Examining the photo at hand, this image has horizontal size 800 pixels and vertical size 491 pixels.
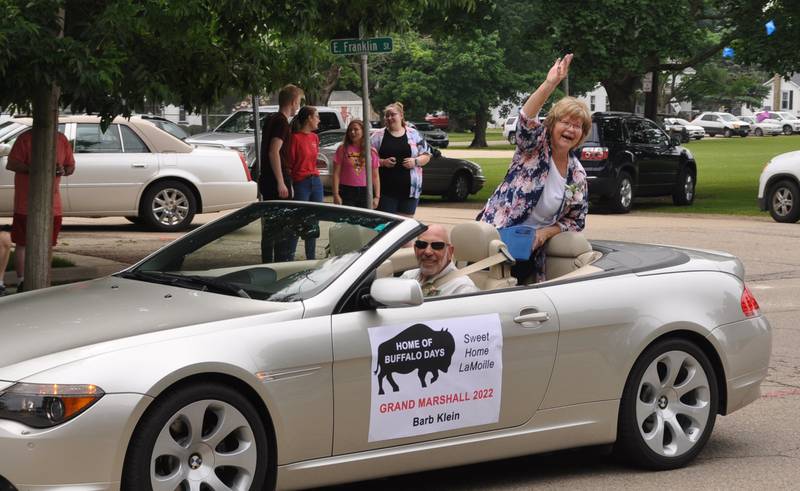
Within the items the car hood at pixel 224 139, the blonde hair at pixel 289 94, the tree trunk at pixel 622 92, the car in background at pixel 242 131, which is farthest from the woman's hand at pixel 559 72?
the tree trunk at pixel 622 92

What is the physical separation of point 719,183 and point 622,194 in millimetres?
9702

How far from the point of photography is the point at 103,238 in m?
17.7

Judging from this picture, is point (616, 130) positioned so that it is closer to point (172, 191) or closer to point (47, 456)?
point (172, 191)

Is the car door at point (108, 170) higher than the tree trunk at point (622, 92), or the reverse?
the tree trunk at point (622, 92)

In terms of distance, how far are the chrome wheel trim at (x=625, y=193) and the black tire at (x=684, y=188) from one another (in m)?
1.95

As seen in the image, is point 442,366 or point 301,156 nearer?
point 442,366

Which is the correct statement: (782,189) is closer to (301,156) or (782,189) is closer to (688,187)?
(688,187)

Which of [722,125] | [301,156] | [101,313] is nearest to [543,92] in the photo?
[101,313]

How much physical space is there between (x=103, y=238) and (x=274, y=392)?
13.2 metres

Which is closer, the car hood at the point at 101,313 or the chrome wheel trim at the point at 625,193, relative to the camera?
the car hood at the point at 101,313

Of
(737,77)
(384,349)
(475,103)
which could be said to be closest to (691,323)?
(384,349)

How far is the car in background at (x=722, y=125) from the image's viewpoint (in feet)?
268

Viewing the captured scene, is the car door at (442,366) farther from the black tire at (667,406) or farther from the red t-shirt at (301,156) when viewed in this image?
the red t-shirt at (301,156)

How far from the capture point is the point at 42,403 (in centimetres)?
450
